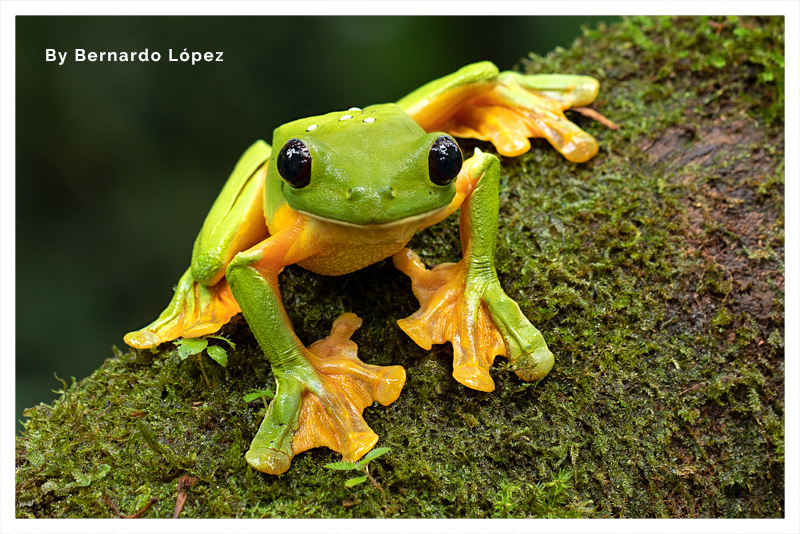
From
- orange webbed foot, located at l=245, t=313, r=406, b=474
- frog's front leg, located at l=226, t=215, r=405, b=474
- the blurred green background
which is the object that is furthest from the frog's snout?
the blurred green background

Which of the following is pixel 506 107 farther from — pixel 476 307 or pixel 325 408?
pixel 325 408

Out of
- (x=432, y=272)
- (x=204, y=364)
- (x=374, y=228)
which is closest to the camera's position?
(x=374, y=228)

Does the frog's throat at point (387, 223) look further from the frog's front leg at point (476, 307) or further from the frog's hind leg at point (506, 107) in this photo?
the frog's hind leg at point (506, 107)

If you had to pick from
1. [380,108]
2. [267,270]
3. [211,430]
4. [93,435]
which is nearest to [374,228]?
[267,270]

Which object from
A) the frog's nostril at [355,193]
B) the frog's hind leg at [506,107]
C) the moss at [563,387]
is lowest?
the moss at [563,387]

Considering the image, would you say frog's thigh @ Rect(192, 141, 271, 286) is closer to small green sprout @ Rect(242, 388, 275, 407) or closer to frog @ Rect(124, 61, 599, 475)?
frog @ Rect(124, 61, 599, 475)

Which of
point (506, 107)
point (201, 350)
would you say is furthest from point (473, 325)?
point (506, 107)

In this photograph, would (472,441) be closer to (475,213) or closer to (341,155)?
(475,213)

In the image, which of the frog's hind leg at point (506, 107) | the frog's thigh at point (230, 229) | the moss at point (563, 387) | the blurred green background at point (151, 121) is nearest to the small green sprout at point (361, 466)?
the moss at point (563, 387)
